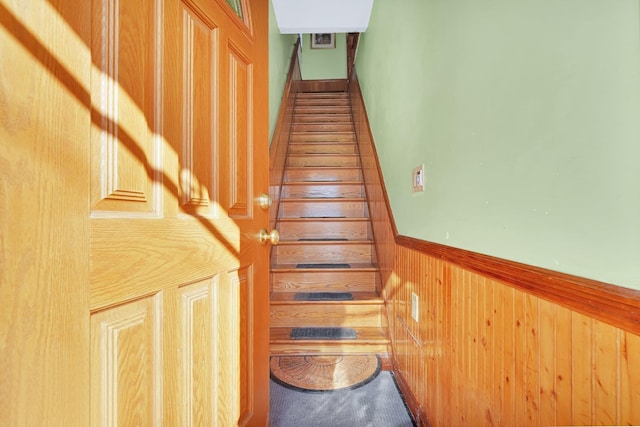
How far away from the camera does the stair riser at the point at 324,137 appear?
3824 millimetres

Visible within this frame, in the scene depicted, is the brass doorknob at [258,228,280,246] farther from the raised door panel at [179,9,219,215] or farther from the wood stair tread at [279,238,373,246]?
the wood stair tread at [279,238,373,246]

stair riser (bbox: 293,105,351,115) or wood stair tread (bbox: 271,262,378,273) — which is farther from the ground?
stair riser (bbox: 293,105,351,115)

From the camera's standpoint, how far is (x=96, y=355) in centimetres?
52

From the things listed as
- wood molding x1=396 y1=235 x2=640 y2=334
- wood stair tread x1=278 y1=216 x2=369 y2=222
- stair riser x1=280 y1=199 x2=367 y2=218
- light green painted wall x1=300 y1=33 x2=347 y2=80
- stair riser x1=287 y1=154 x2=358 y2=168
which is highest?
light green painted wall x1=300 y1=33 x2=347 y2=80

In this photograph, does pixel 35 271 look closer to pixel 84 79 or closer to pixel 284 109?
pixel 84 79

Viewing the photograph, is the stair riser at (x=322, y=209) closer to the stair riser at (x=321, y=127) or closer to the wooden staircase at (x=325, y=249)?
the wooden staircase at (x=325, y=249)

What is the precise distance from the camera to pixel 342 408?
59.3 inches

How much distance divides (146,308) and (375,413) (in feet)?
4.36

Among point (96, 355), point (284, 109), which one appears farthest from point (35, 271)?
point (284, 109)

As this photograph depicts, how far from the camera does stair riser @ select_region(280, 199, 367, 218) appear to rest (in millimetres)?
2945

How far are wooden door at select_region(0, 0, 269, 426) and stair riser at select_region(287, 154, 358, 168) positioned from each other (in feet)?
7.94

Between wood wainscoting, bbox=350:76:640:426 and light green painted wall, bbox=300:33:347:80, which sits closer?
wood wainscoting, bbox=350:76:640:426

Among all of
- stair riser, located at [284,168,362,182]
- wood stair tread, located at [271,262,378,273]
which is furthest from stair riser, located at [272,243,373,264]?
stair riser, located at [284,168,362,182]

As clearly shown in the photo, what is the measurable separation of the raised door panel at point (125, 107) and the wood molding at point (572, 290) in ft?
2.77
